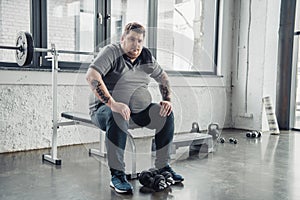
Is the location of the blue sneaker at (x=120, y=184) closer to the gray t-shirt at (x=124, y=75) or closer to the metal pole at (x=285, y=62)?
the gray t-shirt at (x=124, y=75)

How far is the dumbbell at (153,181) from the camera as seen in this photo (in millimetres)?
2055

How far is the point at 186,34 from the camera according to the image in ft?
15.2

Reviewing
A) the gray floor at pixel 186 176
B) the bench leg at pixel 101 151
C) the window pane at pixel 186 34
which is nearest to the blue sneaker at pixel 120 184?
the gray floor at pixel 186 176

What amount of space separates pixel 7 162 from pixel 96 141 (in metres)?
1.07

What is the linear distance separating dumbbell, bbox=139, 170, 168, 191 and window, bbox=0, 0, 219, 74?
4.00 feet

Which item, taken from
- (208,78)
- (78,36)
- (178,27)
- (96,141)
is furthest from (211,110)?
(78,36)

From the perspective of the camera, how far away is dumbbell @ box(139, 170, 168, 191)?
205 centimetres

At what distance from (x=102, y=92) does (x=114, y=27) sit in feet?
6.18

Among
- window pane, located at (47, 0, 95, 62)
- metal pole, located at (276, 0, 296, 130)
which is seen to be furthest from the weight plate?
metal pole, located at (276, 0, 296, 130)

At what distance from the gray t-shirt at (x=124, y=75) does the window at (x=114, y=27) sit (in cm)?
61

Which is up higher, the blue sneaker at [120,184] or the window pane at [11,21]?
the window pane at [11,21]

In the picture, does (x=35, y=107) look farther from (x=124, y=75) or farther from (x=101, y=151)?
(x=124, y=75)

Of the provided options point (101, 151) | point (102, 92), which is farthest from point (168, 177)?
point (101, 151)

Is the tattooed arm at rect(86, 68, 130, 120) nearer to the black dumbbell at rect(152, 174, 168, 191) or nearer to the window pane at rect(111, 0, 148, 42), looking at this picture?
the black dumbbell at rect(152, 174, 168, 191)
